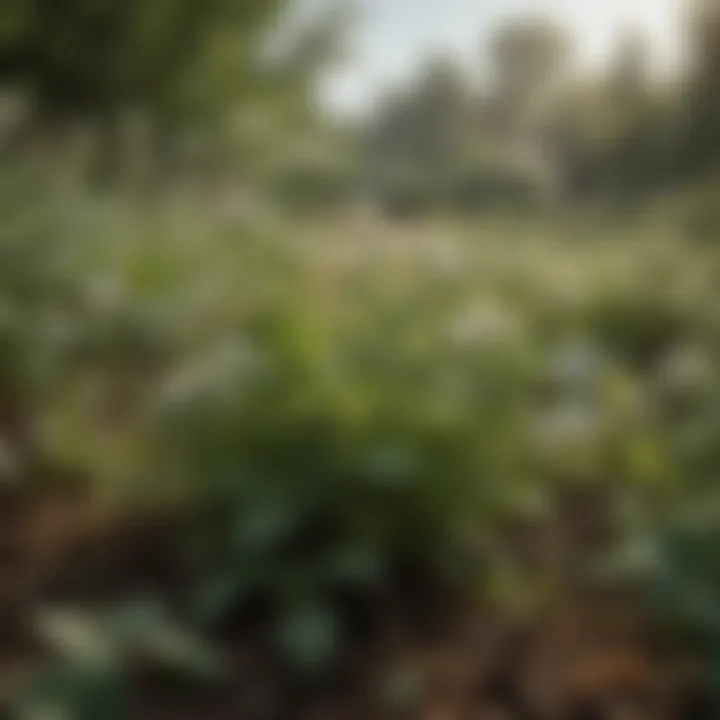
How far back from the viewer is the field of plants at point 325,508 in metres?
1.49

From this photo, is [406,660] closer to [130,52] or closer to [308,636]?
[308,636]

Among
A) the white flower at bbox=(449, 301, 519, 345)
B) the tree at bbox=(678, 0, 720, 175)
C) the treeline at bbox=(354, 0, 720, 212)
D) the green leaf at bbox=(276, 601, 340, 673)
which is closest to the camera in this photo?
the green leaf at bbox=(276, 601, 340, 673)

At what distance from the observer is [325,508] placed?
62.2 inches

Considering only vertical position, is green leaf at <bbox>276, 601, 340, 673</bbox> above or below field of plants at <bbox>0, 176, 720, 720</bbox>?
below

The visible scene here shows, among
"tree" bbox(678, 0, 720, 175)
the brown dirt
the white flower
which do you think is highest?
"tree" bbox(678, 0, 720, 175)

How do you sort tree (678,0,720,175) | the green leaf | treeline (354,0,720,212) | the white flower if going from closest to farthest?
the green leaf → the white flower → tree (678,0,720,175) → treeline (354,0,720,212)

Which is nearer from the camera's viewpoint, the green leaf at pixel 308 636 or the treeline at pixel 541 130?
the green leaf at pixel 308 636

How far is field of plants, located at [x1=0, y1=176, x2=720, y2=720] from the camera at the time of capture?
149 centimetres

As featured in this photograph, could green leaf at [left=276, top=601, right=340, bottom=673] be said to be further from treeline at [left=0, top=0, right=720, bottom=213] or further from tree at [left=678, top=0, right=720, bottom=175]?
tree at [left=678, top=0, right=720, bottom=175]

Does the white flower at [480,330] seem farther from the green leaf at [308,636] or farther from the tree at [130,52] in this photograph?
the tree at [130,52]

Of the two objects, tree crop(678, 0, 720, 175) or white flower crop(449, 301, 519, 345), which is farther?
tree crop(678, 0, 720, 175)

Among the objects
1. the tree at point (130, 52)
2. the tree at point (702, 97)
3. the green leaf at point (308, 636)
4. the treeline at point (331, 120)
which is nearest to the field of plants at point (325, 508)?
the green leaf at point (308, 636)

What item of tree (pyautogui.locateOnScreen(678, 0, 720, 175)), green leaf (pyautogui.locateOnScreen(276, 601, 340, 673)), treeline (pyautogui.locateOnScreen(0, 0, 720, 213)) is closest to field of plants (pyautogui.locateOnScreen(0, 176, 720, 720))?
green leaf (pyautogui.locateOnScreen(276, 601, 340, 673))

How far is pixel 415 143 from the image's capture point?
3.74 metres
